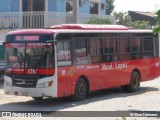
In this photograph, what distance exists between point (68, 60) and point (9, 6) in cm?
1412

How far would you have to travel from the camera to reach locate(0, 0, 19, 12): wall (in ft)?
91.9

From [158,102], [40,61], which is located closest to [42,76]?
[40,61]

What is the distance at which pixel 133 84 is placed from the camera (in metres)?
18.8

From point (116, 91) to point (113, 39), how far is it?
2.44m

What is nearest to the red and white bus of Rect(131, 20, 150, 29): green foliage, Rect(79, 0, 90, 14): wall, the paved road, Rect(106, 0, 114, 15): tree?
the paved road

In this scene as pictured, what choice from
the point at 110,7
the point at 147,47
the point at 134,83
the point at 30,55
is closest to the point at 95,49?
the point at 30,55

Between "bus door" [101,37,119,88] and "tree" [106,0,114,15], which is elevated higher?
"tree" [106,0,114,15]

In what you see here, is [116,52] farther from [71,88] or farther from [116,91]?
[71,88]

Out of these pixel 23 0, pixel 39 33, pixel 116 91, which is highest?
pixel 23 0

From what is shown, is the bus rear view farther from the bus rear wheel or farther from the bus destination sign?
the bus rear wheel

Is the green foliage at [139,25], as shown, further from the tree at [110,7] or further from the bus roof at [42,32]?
the bus roof at [42,32]

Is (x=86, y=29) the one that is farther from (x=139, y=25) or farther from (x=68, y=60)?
(x=139, y=25)

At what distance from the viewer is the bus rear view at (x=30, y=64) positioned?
46.5 feet

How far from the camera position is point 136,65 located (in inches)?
742
